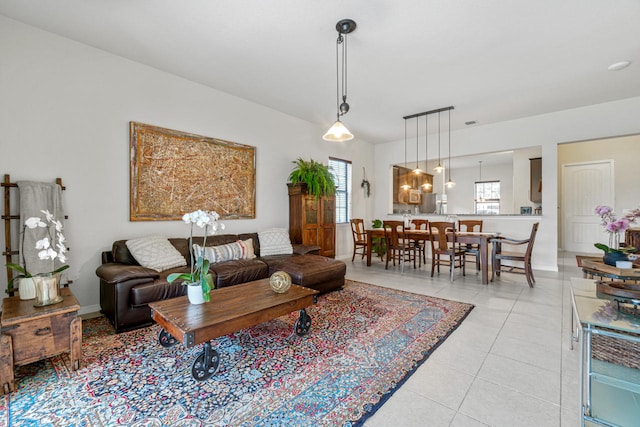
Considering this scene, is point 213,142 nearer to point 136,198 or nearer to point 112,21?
point 136,198

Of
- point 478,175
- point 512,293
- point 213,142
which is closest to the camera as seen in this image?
point 512,293

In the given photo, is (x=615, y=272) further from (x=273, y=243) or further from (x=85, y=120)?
(x=85, y=120)

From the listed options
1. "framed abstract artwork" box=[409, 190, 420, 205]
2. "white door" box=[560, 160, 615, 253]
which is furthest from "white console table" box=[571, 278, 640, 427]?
"framed abstract artwork" box=[409, 190, 420, 205]

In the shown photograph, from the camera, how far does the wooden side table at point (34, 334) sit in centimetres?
174

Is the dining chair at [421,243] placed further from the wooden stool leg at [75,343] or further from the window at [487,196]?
the wooden stool leg at [75,343]

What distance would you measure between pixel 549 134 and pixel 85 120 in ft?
23.7

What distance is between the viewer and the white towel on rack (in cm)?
262

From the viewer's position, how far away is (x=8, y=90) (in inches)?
106

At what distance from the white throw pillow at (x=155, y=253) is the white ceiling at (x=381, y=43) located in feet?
7.27

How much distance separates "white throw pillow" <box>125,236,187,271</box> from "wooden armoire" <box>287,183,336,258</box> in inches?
84.9

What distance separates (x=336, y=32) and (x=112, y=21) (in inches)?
86.7

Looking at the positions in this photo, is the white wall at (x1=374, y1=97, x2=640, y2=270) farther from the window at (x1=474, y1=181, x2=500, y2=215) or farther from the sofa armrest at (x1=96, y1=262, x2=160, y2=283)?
the sofa armrest at (x1=96, y1=262, x2=160, y2=283)

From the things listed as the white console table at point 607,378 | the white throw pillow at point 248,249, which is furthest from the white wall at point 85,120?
the white console table at point 607,378

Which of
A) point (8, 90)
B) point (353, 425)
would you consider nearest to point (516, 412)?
point (353, 425)
